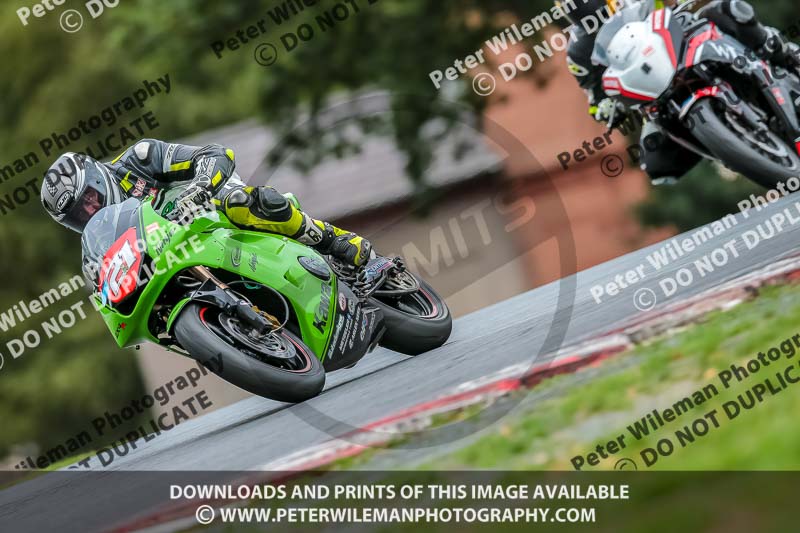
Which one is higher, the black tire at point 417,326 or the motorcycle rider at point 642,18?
the motorcycle rider at point 642,18

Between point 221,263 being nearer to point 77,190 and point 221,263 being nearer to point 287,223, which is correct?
point 287,223

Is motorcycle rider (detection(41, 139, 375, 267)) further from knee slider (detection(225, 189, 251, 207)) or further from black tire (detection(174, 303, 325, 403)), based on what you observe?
black tire (detection(174, 303, 325, 403))

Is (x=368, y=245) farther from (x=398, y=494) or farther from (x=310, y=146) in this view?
(x=310, y=146)

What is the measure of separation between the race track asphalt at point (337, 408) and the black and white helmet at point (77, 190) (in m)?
1.40

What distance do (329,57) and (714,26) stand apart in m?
9.88

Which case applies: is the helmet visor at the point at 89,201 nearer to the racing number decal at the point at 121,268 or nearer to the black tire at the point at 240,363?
the racing number decal at the point at 121,268

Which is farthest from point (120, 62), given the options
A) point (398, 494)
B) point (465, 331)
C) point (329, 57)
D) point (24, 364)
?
point (398, 494)

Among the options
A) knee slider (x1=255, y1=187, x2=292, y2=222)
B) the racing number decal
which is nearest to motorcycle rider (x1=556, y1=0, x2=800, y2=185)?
knee slider (x1=255, y1=187, x2=292, y2=222)

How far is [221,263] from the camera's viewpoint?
5.95 m

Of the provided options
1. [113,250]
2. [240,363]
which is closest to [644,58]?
[240,363]

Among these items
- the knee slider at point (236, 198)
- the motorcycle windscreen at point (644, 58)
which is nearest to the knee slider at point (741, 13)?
the motorcycle windscreen at point (644, 58)

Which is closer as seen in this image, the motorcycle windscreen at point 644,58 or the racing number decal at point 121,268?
the racing number decal at point 121,268

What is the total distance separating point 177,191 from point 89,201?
556mm

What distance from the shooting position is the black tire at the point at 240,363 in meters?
5.45
